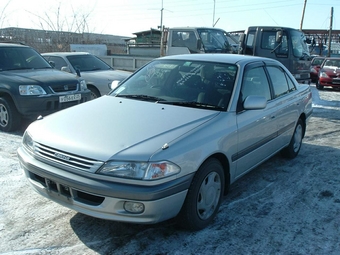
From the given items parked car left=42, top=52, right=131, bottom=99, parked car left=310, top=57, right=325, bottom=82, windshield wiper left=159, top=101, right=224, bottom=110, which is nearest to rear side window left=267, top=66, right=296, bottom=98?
windshield wiper left=159, top=101, right=224, bottom=110

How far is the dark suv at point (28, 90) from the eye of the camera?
6.60 metres

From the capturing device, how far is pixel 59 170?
3066 mm

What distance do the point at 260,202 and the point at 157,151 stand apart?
1.77m

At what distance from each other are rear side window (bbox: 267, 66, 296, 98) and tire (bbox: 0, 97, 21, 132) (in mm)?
4661

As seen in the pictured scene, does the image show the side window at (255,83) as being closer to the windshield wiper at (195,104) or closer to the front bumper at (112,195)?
the windshield wiper at (195,104)

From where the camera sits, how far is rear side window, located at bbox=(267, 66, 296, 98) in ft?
16.5

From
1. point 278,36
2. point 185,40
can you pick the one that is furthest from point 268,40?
point 185,40

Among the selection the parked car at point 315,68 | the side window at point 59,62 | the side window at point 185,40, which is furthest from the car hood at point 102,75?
the parked car at point 315,68

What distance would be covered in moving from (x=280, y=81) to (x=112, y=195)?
346cm

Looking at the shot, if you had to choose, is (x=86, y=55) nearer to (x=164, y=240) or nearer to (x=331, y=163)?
(x=331, y=163)

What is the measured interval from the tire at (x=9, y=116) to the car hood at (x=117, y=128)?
3219mm

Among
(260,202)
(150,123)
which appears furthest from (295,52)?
(150,123)

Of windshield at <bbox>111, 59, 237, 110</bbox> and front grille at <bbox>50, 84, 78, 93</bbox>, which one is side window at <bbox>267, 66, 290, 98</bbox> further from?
front grille at <bbox>50, 84, 78, 93</bbox>

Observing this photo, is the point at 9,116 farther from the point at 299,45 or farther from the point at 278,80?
the point at 299,45
